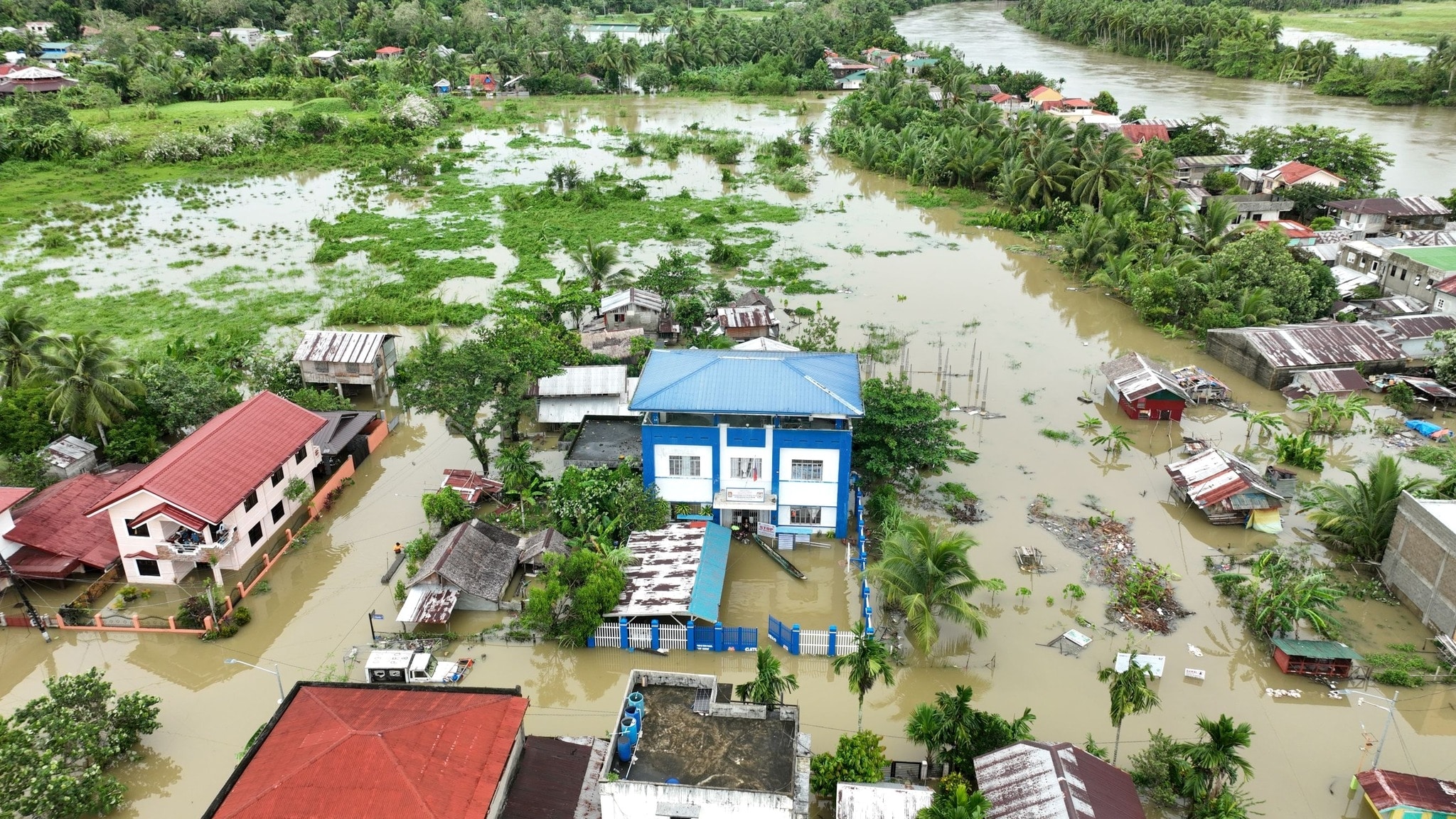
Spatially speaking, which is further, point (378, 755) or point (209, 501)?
point (209, 501)

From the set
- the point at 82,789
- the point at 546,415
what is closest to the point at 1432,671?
the point at 546,415

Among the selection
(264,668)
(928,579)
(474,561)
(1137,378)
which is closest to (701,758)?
(928,579)

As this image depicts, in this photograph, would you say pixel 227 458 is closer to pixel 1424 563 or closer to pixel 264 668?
pixel 264 668

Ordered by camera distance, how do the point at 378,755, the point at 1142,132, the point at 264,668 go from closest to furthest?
the point at 378,755 < the point at 264,668 < the point at 1142,132

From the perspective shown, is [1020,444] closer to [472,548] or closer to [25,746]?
[472,548]

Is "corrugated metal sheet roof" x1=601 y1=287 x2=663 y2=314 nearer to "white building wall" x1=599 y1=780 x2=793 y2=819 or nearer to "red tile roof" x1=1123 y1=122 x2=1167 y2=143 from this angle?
"white building wall" x1=599 y1=780 x2=793 y2=819

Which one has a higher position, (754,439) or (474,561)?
(754,439)
